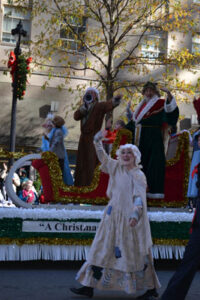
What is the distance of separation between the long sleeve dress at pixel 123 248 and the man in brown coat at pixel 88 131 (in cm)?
242

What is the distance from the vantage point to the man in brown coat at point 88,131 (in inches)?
306

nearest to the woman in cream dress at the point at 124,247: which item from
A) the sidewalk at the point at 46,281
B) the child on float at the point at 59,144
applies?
the sidewalk at the point at 46,281

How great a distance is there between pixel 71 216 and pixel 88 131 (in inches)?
62.2

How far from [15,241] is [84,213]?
1000 mm

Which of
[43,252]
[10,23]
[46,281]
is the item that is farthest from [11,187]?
[10,23]

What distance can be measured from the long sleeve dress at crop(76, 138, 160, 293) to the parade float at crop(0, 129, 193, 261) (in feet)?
5.25

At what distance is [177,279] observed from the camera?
4.16m

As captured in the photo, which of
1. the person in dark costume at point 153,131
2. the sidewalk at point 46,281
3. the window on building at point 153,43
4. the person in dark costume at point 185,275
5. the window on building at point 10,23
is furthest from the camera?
the window on building at point 10,23

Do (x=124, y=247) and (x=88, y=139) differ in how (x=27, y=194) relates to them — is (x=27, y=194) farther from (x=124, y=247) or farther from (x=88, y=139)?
(x=124, y=247)

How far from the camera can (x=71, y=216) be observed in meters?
6.84

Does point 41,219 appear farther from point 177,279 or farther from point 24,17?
point 24,17

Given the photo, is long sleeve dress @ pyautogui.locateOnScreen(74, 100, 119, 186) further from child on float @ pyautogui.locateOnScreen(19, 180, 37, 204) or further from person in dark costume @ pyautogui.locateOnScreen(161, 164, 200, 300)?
person in dark costume @ pyautogui.locateOnScreen(161, 164, 200, 300)

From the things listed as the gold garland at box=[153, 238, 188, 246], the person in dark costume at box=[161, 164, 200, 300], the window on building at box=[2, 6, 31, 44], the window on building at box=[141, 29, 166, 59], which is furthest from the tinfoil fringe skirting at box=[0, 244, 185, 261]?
the window on building at box=[2, 6, 31, 44]

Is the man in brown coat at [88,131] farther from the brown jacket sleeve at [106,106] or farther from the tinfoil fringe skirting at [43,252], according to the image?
the tinfoil fringe skirting at [43,252]
